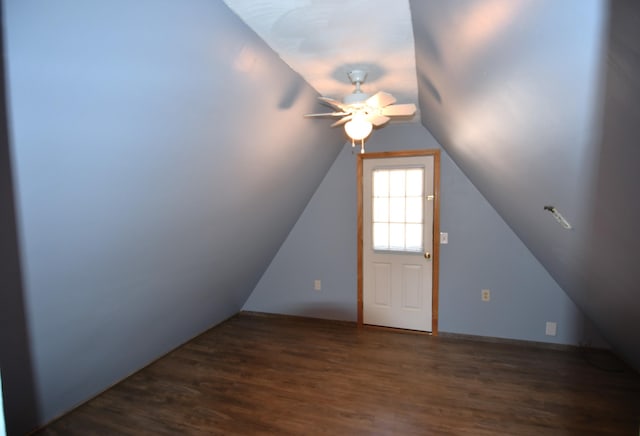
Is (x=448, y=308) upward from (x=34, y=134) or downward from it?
downward

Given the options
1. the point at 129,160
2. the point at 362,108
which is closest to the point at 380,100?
the point at 362,108

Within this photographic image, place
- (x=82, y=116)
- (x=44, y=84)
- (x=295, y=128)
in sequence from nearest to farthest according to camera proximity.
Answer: (x=44, y=84)
(x=82, y=116)
(x=295, y=128)

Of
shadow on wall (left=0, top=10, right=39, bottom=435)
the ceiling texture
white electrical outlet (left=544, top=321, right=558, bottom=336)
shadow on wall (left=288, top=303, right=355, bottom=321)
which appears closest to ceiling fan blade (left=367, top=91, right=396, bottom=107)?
the ceiling texture

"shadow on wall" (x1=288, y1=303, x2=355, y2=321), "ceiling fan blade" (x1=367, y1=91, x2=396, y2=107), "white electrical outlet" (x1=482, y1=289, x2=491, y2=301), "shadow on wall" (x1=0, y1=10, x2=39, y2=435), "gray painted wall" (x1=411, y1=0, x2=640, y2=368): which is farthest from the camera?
"shadow on wall" (x1=288, y1=303, x2=355, y2=321)

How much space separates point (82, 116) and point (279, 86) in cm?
114

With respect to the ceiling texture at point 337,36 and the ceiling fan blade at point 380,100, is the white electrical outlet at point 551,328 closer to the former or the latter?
the ceiling texture at point 337,36

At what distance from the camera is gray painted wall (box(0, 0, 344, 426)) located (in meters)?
1.04

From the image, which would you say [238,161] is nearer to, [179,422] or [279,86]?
[279,86]

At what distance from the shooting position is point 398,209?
3.59 meters

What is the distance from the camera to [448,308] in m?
3.47

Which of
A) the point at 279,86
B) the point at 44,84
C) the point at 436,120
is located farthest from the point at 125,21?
the point at 436,120

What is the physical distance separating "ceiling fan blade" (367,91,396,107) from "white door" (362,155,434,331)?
1.71 m

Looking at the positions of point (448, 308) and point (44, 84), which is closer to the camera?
point (44, 84)

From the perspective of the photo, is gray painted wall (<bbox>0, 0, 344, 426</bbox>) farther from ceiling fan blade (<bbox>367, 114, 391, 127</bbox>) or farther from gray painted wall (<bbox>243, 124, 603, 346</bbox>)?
gray painted wall (<bbox>243, 124, 603, 346</bbox>)
